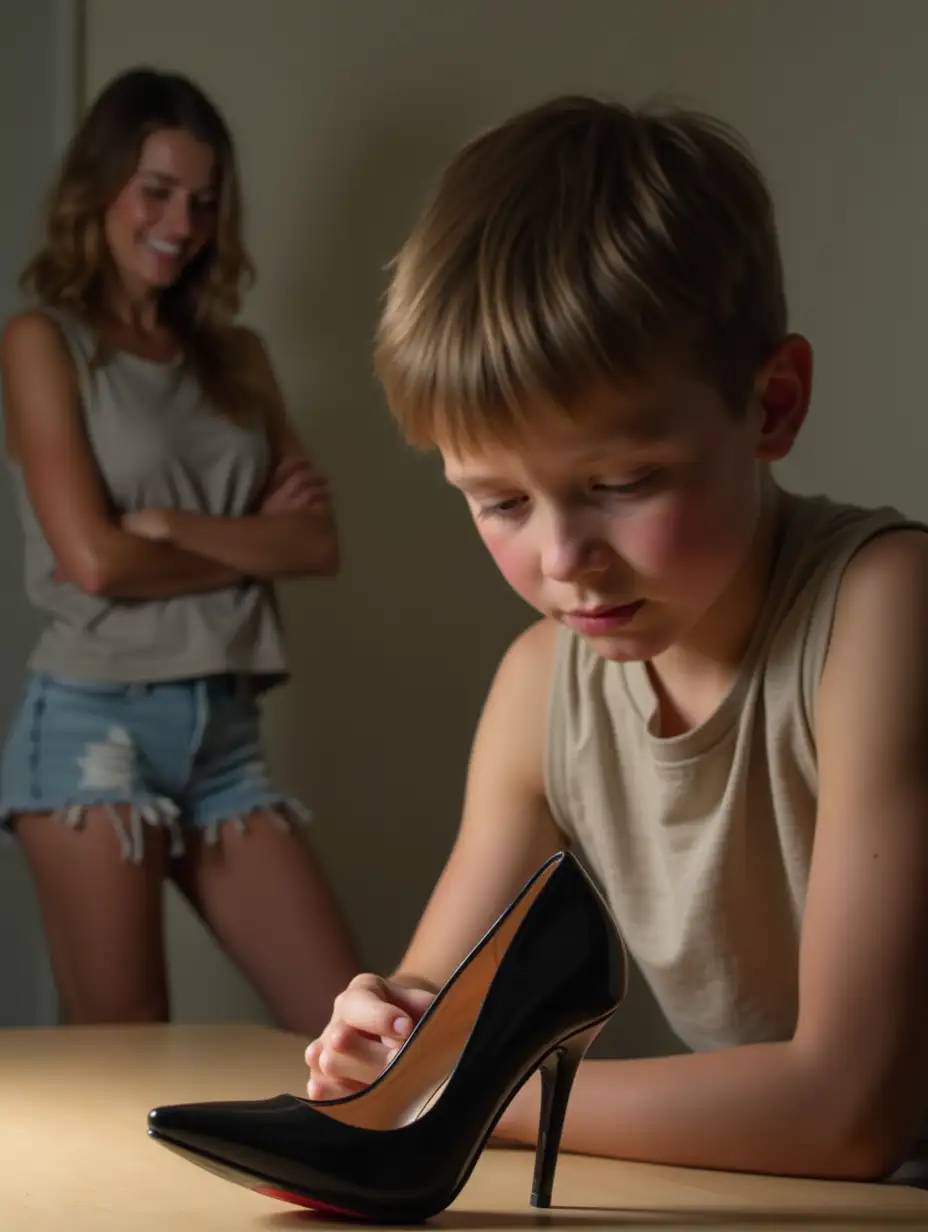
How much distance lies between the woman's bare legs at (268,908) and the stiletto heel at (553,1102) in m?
1.22

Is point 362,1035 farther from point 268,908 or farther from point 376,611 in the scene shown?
point 376,611

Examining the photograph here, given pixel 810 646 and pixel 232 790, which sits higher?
pixel 810 646

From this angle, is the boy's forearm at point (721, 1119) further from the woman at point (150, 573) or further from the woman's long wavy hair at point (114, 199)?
the woman's long wavy hair at point (114, 199)

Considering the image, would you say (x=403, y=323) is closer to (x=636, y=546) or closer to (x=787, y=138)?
(x=636, y=546)

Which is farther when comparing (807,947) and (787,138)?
(787,138)

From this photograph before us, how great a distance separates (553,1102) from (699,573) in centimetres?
30

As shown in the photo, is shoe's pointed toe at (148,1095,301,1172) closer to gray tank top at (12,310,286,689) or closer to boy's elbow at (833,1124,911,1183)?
boy's elbow at (833,1124,911,1183)

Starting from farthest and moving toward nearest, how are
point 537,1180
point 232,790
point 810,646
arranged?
point 232,790, point 810,646, point 537,1180

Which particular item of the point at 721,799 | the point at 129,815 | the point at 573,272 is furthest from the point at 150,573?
the point at 573,272

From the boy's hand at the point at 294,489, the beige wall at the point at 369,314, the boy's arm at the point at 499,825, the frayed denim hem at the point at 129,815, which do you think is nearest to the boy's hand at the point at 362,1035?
the boy's arm at the point at 499,825

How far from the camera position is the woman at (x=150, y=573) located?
1.94m

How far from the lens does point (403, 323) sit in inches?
34.5

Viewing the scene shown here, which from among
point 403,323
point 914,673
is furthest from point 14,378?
point 914,673

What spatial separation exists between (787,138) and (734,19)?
25cm
